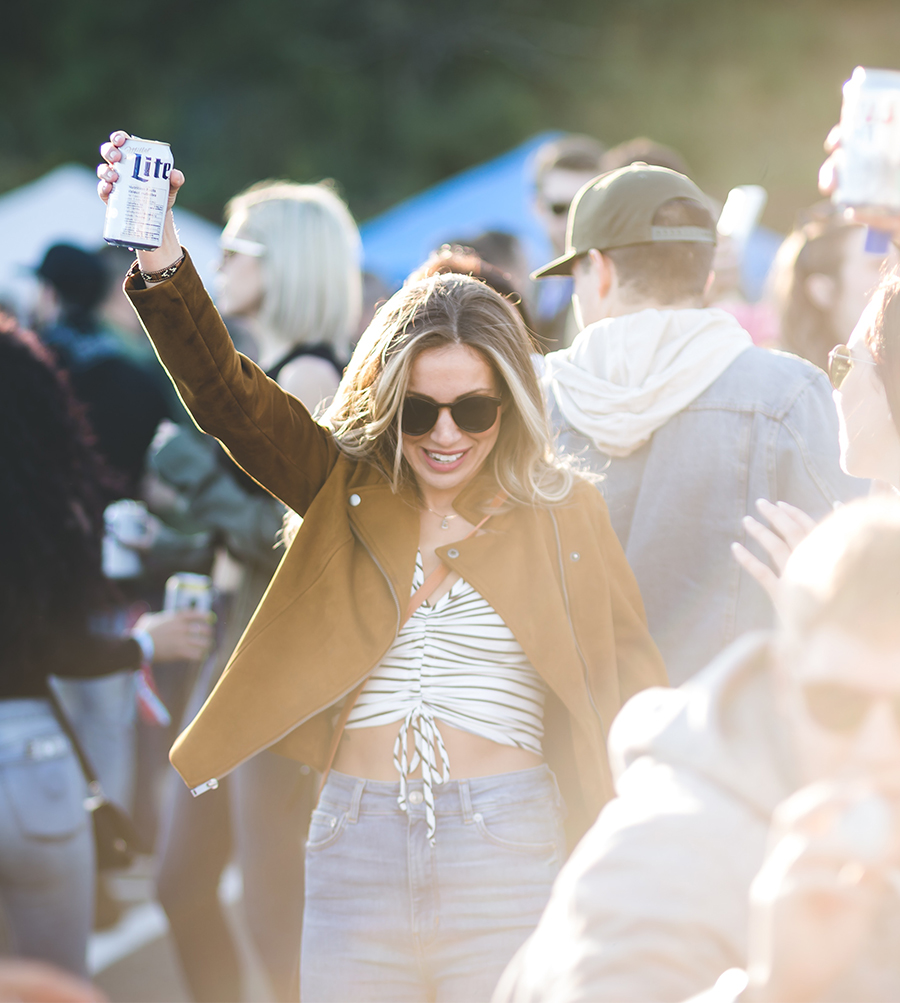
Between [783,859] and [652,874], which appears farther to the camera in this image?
[652,874]

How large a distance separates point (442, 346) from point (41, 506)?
3.74 feet

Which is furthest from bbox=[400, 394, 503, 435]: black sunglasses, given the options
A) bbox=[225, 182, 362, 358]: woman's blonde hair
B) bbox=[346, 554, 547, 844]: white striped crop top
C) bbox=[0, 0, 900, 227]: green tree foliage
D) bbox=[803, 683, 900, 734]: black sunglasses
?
bbox=[0, 0, 900, 227]: green tree foliage

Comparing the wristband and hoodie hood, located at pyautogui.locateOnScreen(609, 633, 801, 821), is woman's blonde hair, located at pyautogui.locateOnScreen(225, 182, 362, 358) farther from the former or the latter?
hoodie hood, located at pyautogui.locateOnScreen(609, 633, 801, 821)

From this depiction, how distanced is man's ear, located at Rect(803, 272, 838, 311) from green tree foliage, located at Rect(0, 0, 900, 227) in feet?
66.4

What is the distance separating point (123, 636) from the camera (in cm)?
329

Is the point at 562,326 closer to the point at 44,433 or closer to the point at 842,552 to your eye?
the point at 44,433

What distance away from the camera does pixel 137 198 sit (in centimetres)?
202

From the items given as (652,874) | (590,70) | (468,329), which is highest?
(590,70)

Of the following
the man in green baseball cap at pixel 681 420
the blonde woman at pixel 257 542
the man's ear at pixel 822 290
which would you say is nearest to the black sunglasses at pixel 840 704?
the man in green baseball cap at pixel 681 420

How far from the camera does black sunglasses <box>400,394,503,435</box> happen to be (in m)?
2.32

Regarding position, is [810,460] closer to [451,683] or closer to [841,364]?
[841,364]

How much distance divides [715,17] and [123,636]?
25318 mm

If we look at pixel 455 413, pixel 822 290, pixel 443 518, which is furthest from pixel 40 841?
pixel 822 290

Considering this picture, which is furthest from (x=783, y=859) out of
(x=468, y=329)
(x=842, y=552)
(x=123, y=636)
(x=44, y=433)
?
(x=123, y=636)
